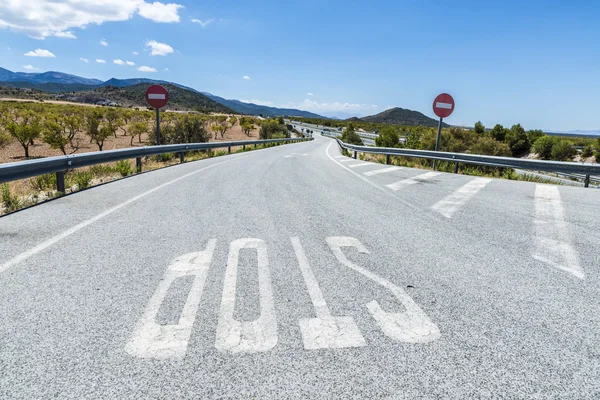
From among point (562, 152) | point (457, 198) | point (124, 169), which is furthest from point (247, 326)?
point (562, 152)

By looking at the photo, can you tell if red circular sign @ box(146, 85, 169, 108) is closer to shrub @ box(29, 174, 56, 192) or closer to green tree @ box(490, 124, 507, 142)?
shrub @ box(29, 174, 56, 192)

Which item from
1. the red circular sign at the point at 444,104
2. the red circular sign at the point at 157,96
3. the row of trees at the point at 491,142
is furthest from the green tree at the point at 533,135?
the red circular sign at the point at 157,96

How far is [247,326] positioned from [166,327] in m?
0.57

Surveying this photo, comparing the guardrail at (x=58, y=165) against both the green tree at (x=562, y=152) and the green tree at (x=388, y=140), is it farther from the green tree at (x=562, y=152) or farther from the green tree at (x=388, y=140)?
the green tree at (x=562, y=152)

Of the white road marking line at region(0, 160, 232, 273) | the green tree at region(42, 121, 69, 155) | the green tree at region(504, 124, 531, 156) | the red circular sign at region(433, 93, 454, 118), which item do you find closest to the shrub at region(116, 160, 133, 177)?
the white road marking line at region(0, 160, 232, 273)

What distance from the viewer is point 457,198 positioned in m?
7.77

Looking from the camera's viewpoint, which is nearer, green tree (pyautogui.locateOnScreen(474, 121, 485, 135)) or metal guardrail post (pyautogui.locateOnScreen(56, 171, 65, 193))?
metal guardrail post (pyautogui.locateOnScreen(56, 171, 65, 193))

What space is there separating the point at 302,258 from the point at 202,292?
4.01ft

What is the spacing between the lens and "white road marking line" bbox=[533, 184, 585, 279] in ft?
13.1

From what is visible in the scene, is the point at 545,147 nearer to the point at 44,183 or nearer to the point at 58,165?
the point at 44,183

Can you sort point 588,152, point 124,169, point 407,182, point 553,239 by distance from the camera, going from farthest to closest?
point 588,152 → point 124,169 → point 407,182 → point 553,239

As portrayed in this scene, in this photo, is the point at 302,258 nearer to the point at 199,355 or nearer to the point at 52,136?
the point at 199,355

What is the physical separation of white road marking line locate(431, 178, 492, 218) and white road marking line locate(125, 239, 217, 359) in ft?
14.6

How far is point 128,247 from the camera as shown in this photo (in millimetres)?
4328
